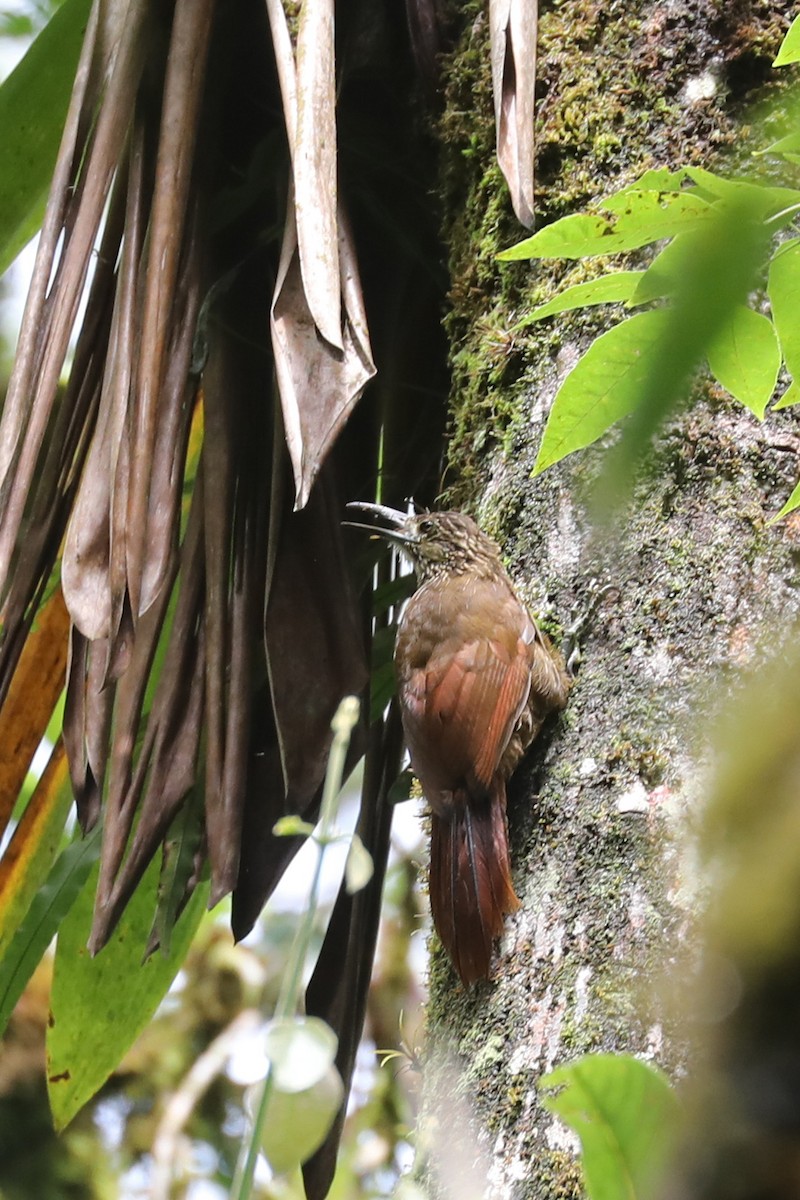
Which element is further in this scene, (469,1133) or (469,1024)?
(469,1024)

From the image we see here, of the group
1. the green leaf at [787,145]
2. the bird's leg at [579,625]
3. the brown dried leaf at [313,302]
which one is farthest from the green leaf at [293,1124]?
the bird's leg at [579,625]

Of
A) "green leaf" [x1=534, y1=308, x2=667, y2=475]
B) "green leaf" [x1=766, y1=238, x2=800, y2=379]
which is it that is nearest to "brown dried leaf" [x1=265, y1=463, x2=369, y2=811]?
"green leaf" [x1=534, y1=308, x2=667, y2=475]

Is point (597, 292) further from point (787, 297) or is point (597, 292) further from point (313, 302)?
point (313, 302)

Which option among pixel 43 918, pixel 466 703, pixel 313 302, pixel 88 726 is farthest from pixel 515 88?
pixel 43 918

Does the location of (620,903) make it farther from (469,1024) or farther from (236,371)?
(236,371)

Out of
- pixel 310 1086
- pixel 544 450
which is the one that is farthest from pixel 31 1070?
pixel 310 1086

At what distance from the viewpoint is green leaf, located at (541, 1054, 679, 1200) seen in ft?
1.81

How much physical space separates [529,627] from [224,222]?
873mm

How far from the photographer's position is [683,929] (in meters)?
1.11

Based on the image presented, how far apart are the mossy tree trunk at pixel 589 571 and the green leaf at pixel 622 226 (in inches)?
7.3

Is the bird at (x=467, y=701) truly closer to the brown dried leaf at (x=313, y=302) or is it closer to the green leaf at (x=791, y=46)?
the brown dried leaf at (x=313, y=302)

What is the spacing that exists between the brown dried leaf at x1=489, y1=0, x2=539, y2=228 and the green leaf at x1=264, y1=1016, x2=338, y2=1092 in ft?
4.12

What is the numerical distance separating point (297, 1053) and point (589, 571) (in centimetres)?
107

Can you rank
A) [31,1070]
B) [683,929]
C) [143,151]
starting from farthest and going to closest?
[31,1070] → [143,151] → [683,929]
